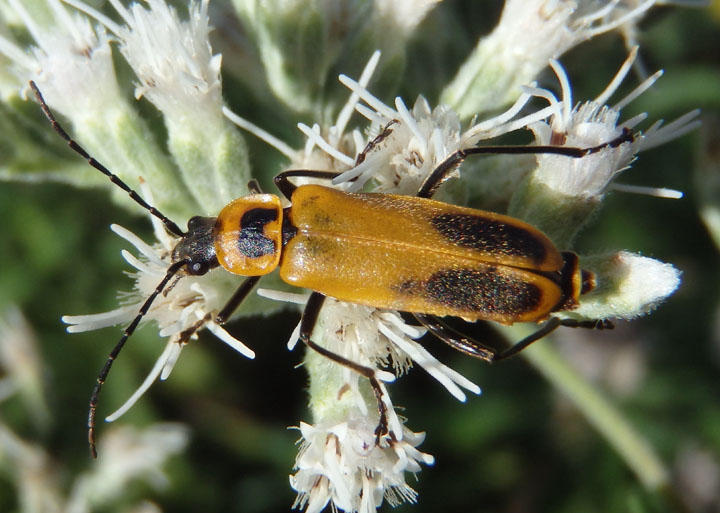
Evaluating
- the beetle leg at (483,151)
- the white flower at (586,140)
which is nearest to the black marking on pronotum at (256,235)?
the beetle leg at (483,151)

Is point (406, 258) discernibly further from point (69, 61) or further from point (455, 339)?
point (69, 61)

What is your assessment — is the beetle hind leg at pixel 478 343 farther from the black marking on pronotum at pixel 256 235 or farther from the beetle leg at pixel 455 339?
the black marking on pronotum at pixel 256 235

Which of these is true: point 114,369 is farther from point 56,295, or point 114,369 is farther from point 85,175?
point 85,175

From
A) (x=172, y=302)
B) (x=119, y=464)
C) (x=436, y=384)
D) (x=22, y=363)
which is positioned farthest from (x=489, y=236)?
(x=22, y=363)

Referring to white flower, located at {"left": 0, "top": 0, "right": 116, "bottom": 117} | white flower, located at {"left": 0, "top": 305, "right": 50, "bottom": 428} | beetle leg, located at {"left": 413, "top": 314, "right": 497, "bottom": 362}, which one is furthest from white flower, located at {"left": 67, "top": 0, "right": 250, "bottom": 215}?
white flower, located at {"left": 0, "top": 305, "right": 50, "bottom": 428}

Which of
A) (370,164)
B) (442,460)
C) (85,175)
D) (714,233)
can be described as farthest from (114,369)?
(714,233)

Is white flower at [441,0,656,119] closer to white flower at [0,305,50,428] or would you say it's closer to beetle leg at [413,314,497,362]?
beetle leg at [413,314,497,362]

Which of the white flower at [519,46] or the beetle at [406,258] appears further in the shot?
the white flower at [519,46]
